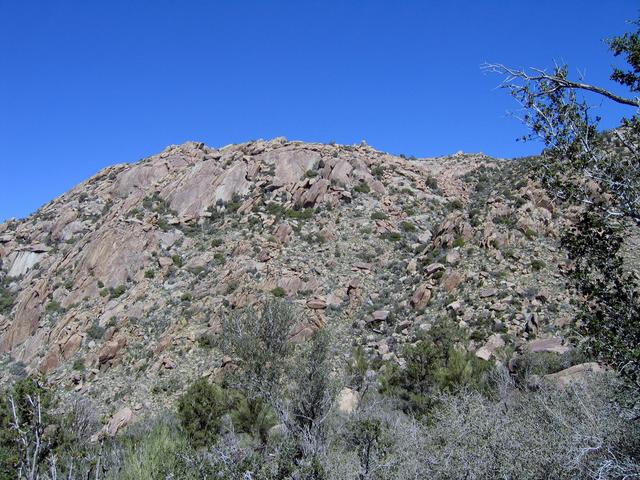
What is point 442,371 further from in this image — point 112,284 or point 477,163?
point 477,163

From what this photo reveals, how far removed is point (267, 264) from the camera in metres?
26.0

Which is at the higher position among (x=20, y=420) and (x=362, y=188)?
(x=362, y=188)

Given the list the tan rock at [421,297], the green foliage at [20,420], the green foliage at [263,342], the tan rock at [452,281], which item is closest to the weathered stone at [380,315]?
the tan rock at [421,297]

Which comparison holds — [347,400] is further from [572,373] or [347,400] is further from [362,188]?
[362,188]

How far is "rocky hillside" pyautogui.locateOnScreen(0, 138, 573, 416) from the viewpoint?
21.2m

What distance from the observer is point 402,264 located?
86.8 feet

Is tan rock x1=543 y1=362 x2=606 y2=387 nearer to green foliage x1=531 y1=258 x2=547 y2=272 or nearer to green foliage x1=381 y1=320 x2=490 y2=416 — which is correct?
green foliage x1=381 y1=320 x2=490 y2=416

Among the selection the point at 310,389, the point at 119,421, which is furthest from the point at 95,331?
the point at 310,389

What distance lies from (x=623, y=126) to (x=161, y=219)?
30873 mm

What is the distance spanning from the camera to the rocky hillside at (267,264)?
69.4 ft

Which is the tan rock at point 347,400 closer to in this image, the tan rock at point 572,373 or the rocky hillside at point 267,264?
the rocky hillside at point 267,264

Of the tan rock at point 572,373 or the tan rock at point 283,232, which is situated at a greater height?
the tan rock at point 283,232

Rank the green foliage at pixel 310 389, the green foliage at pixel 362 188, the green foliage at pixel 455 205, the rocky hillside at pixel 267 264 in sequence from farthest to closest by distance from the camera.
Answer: the green foliage at pixel 362 188 < the green foliage at pixel 455 205 < the rocky hillside at pixel 267 264 < the green foliage at pixel 310 389

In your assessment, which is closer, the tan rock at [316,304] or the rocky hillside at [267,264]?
the rocky hillside at [267,264]
